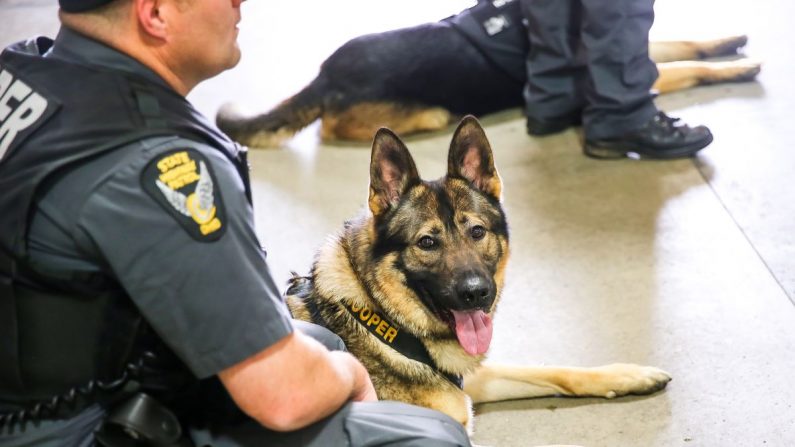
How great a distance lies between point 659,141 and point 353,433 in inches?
96.5

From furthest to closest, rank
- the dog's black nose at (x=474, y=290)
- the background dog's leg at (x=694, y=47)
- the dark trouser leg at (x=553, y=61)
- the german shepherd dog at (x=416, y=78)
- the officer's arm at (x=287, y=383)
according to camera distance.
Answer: the background dog's leg at (x=694, y=47), the german shepherd dog at (x=416, y=78), the dark trouser leg at (x=553, y=61), the dog's black nose at (x=474, y=290), the officer's arm at (x=287, y=383)

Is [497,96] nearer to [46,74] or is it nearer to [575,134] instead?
[575,134]

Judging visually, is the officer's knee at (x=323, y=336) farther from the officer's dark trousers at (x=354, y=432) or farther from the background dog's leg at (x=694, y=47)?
the background dog's leg at (x=694, y=47)

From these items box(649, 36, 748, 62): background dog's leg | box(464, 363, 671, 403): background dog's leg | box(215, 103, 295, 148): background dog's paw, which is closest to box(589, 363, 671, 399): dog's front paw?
box(464, 363, 671, 403): background dog's leg

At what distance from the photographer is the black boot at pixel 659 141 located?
3.64 metres

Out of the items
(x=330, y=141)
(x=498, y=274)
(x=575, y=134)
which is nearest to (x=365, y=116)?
(x=330, y=141)

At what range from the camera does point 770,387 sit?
97.3 inches

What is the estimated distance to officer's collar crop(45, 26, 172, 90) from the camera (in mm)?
1544

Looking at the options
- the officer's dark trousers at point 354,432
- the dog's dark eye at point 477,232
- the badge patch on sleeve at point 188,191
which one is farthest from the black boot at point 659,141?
the badge patch on sleeve at point 188,191

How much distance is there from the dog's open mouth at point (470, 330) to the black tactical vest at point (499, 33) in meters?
2.05

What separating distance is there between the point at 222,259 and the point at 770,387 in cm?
175

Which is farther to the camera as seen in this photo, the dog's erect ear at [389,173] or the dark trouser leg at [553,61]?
the dark trouser leg at [553,61]

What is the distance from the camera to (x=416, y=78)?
4.09 metres

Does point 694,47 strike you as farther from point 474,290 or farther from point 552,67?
point 474,290
